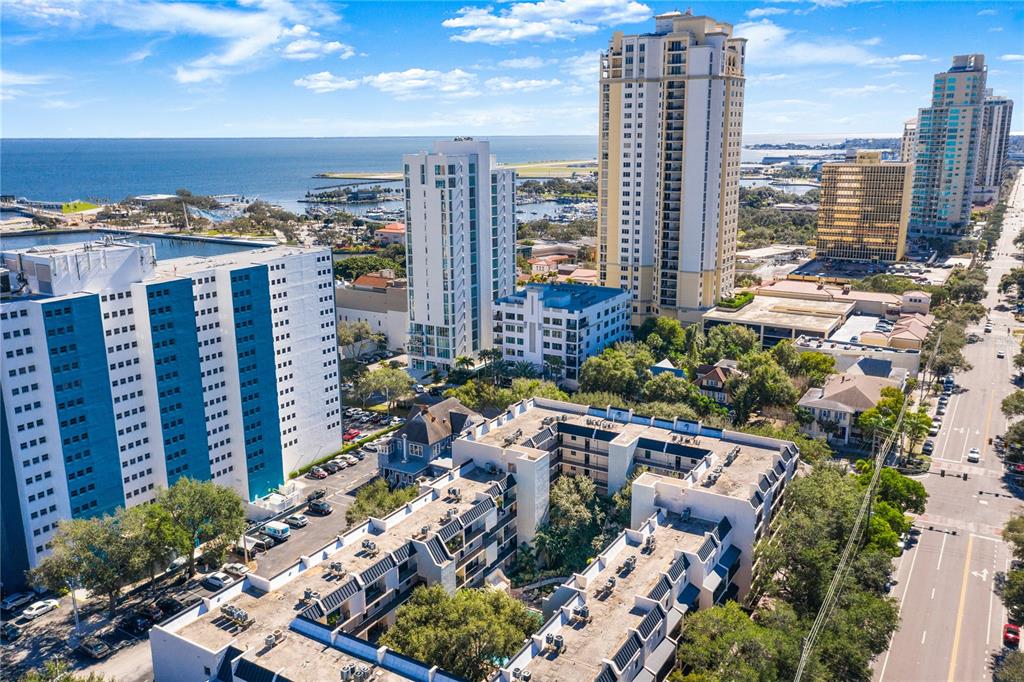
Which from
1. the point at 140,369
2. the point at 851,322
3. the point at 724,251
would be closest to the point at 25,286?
the point at 140,369

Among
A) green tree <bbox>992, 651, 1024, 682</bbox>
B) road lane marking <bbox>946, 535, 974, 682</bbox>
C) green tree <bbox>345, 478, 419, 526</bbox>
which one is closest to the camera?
green tree <bbox>992, 651, 1024, 682</bbox>

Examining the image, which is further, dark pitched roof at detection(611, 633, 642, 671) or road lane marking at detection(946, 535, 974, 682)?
road lane marking at detection(946, 535, 974, 682)

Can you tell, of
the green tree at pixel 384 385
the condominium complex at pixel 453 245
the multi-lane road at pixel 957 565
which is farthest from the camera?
the condominium complex at pixel 453 245

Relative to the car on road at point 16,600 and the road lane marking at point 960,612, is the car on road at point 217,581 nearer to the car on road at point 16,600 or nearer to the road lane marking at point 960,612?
the car on road at point 16,600

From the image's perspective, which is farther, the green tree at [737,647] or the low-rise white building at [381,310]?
the low-rise white building at [381,310]

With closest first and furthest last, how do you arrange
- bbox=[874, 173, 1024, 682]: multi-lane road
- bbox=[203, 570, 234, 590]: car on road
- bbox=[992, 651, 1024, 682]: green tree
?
bbox=[992, 651, 1024, 682]: green tree
bbox=[874, 173, 1024, 682]: multi-lane road
bbox=[203, 570, 234, 590]: car on road

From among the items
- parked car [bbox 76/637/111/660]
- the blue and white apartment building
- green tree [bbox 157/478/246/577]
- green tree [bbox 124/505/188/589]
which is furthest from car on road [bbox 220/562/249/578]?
parked car [bbox 76/637/111/660]

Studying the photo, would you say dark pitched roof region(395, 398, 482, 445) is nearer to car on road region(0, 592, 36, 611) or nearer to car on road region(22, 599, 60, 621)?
car on road region(22, 599, 60, 621)

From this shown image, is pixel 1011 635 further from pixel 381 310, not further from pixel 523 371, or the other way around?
pixel 381 310

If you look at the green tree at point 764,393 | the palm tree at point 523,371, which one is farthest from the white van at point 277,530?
the green tree at point 764,393
